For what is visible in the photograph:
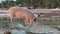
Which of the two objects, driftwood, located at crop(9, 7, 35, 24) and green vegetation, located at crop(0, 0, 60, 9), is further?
green vegetation, located at crop(0, 0, 60, 9)

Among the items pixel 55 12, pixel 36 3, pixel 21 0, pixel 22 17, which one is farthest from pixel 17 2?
pixel 22 17

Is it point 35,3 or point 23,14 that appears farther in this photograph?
point 35,3

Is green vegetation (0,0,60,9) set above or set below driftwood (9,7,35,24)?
below

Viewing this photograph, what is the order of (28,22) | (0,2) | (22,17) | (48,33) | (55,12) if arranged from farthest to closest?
(0,2)
(55,12)
(22,17)
(28,22)
(48,33)

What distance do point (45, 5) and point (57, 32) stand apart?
741 cm

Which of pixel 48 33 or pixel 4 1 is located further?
pixel 4 1

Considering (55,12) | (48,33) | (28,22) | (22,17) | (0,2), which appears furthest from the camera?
(0,2)

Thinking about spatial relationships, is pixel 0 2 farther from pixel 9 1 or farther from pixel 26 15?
pixel 26 15

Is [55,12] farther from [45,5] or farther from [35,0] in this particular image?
[35,0]

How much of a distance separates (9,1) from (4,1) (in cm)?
38

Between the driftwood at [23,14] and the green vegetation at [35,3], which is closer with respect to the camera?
the driftwood at [23,14]

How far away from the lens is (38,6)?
15.3 meters

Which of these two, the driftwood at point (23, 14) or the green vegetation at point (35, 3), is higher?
the driftwood at point (23, 14)

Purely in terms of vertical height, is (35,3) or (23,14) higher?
(23,14)
